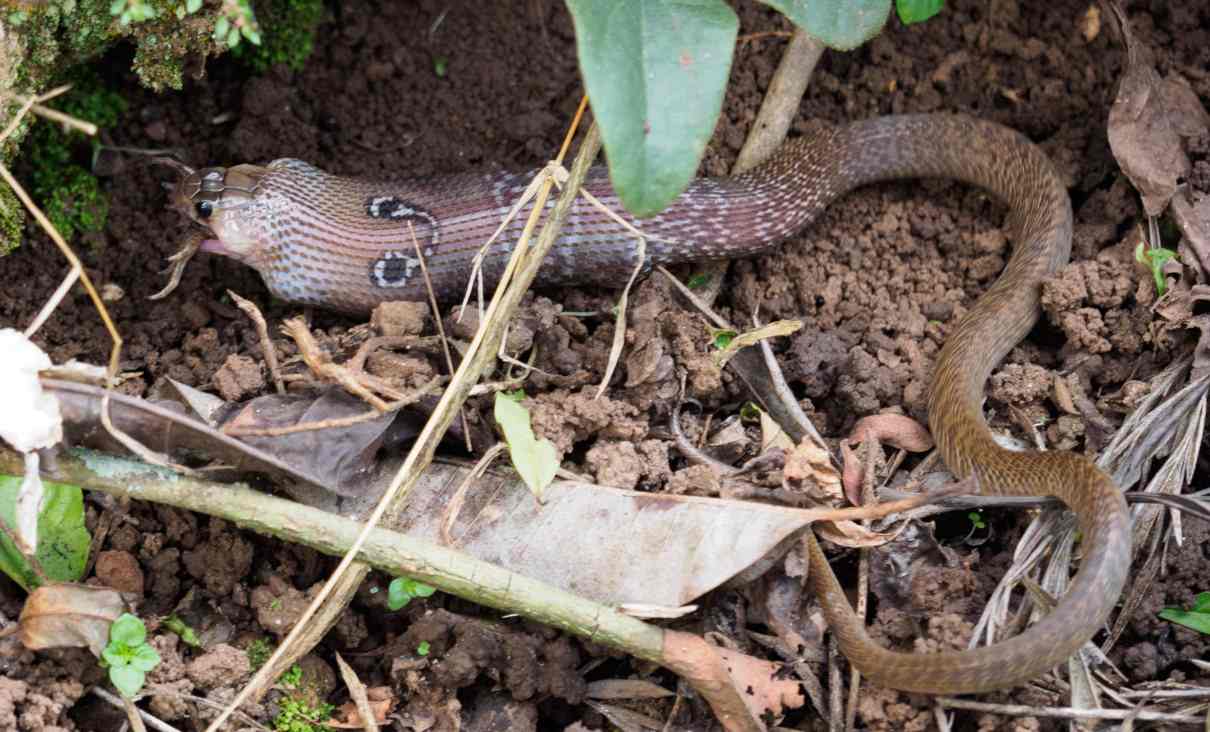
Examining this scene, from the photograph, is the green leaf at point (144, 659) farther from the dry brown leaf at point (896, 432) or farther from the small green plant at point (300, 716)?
the dry brown leaf at point (896, 432)

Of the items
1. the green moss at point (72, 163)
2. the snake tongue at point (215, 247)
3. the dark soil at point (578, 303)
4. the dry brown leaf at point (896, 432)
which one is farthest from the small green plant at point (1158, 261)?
the green moss at point (72, 163)

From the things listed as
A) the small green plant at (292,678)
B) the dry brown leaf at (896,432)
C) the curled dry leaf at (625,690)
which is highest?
the dry brown leaf at (896,432)

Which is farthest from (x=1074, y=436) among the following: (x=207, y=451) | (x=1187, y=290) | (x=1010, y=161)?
(x=207, y=451)

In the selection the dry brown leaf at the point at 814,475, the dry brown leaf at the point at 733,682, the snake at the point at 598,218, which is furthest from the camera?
the snake at the point at 598,218

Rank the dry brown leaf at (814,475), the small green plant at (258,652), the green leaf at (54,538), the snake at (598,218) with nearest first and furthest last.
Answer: the green leaf at (54,538)
the small green plant at (258,652)
the dry brown leaf at (814,475)
the snake at (598,218)

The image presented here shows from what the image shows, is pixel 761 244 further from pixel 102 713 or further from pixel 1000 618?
pixel 102 713

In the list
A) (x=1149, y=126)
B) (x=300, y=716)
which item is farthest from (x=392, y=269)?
(x=1149, y=126)

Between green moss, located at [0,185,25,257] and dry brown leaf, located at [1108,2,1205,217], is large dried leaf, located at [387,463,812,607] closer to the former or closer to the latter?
green moss, located at [0,185,25,257]
